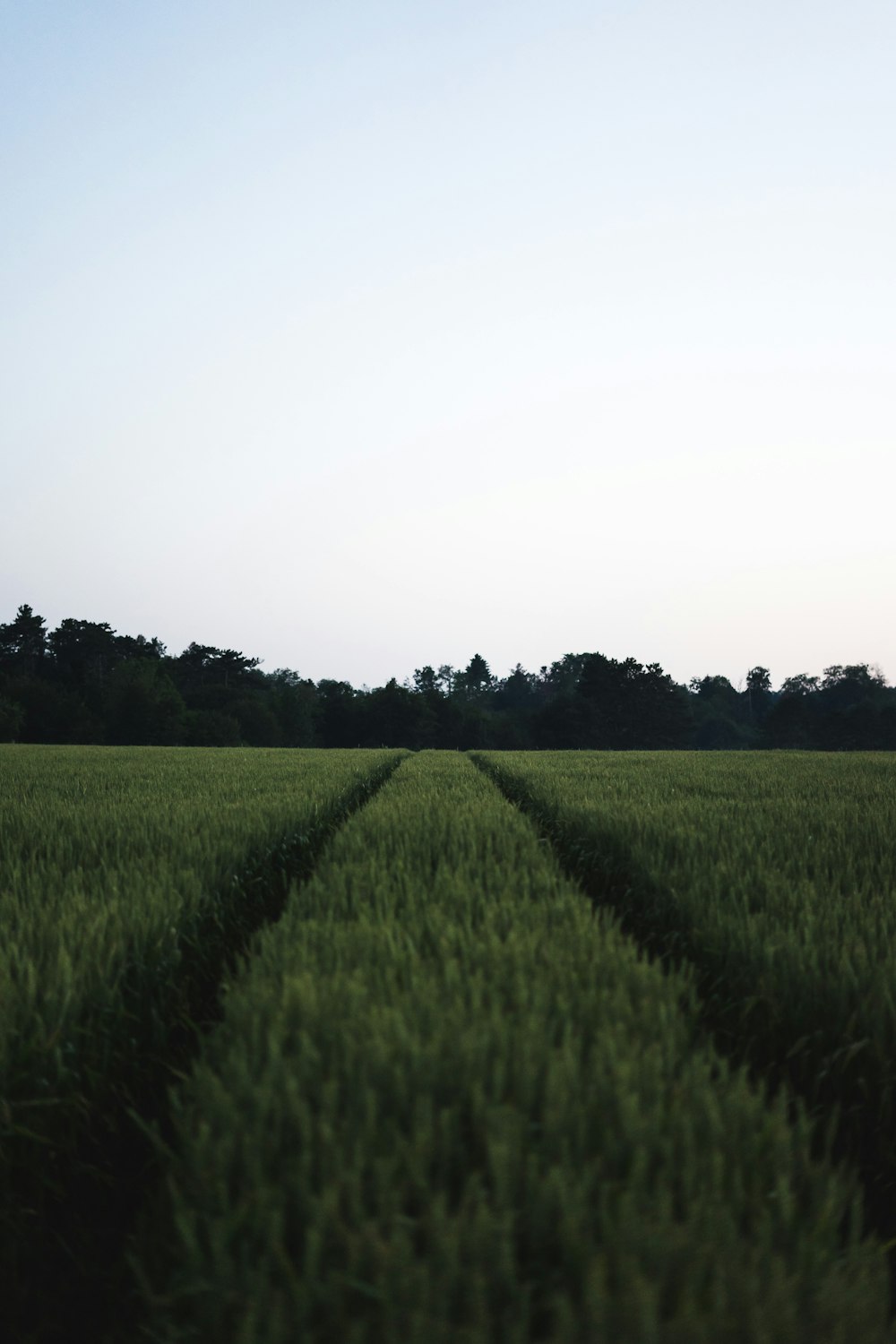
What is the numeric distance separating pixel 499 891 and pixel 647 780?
757 cm

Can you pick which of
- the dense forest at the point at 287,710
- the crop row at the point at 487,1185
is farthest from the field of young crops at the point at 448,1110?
the dense forest at the point at 287,710

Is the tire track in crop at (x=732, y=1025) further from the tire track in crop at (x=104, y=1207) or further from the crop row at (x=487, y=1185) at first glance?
the tire track in crop at (x=104, y=1207)

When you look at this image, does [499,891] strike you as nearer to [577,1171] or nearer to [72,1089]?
[72,1089]

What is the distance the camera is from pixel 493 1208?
89 cm

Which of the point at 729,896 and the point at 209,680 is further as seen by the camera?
the point at 209,680

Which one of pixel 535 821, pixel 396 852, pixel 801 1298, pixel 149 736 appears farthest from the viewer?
pixel 149 736

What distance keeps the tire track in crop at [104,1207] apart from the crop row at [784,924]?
45.3 inches

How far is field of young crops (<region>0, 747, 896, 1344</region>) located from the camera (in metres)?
0.78

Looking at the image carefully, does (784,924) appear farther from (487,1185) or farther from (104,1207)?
(104,1207)

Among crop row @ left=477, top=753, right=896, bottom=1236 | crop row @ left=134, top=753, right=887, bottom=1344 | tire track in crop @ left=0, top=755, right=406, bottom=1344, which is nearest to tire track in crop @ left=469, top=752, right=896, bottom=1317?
crop row @ left=477, top=753, right=896, bottom=1236

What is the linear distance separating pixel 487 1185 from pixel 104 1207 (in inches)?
34.2

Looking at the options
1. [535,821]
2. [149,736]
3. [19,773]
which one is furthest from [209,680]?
[535,821]

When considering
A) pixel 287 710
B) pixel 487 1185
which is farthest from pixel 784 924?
pixel 287 710

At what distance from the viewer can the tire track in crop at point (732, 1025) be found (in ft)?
4.51
